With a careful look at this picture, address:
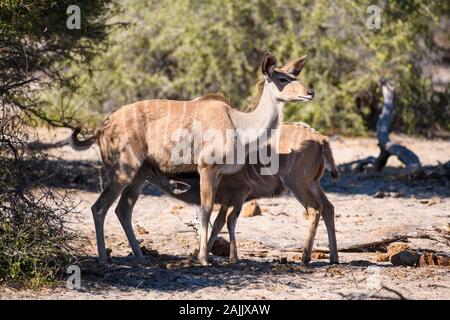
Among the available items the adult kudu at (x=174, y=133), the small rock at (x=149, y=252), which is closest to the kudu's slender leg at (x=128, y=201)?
the adult kudu at (x=174, y=133)

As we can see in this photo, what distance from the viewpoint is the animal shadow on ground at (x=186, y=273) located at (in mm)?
6535

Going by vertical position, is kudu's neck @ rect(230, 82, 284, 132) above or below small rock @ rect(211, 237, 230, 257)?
above

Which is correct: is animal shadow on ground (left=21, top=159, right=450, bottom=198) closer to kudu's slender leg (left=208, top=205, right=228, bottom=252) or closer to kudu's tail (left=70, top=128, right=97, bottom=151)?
kudu's tail (left=70, top=128, right=97, bottom=151)

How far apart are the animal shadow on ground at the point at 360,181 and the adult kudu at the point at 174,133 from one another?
2.93 m

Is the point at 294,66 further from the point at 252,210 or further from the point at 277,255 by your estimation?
the point at 252,210

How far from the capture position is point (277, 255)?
7.91 meters

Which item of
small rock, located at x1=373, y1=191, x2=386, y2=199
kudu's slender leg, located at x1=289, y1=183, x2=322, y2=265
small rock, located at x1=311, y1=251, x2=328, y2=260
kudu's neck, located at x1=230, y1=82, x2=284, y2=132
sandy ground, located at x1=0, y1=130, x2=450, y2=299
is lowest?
small rock, located at x1=311, y1=251, x2=328, y2=260

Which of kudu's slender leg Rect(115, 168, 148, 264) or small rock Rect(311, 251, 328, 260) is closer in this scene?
kudu's slender leg Rect(115, 168, 148, 264)

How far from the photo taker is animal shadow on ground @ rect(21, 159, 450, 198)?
10.9 meters

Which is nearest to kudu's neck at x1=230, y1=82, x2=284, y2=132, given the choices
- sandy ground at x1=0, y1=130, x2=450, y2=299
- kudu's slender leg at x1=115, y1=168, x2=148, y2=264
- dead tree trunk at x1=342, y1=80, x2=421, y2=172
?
kudu's slender leg at x1=115, y1=168, x2=148, y2=264

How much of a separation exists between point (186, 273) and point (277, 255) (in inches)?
47.4

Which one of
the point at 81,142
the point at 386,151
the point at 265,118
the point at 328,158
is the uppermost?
the point at 265,118

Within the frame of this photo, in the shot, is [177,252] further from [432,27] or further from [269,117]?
[432,27]

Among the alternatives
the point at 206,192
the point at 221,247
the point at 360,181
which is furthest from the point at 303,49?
the point at 206,192
